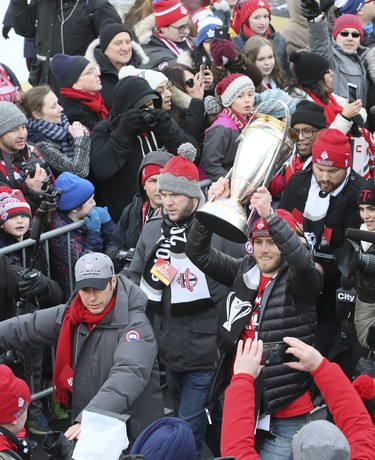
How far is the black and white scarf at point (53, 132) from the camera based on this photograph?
286 inches

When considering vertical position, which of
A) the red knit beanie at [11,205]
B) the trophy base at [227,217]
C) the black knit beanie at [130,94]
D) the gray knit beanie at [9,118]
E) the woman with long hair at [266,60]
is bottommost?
the woman with long hair at [266,60]

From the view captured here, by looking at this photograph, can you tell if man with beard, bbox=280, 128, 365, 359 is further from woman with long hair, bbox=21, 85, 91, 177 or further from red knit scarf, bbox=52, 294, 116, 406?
woman with long hair, bbox=21, 85, 91, 177

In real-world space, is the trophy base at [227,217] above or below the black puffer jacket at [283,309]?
above

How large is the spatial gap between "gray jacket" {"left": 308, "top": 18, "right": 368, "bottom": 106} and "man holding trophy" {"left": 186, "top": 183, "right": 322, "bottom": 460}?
159 inches

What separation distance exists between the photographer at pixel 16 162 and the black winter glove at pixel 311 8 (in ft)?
9.73

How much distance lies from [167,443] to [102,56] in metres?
4.98

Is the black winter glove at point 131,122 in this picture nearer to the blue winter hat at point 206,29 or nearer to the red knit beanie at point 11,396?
the blue winter hat at point 206,29

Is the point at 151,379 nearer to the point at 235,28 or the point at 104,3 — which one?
the point at 104,3

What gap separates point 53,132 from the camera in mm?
7262

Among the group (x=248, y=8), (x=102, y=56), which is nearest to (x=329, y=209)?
(x=102, y=56)

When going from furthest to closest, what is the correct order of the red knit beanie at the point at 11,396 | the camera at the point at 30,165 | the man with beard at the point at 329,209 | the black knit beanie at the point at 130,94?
the black knit beanie at the point at 130,94 < the camera at the point at 30,165 < the man with beard at the point at 329,209 < the red knit beanie at the point at 11,396


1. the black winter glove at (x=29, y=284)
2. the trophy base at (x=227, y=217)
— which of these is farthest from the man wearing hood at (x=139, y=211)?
the trophy base at (x=227, y=217)

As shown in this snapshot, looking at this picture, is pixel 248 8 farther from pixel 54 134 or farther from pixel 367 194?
pixel 367 194

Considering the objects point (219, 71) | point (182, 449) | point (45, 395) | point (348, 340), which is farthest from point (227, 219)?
point (219, 71)
